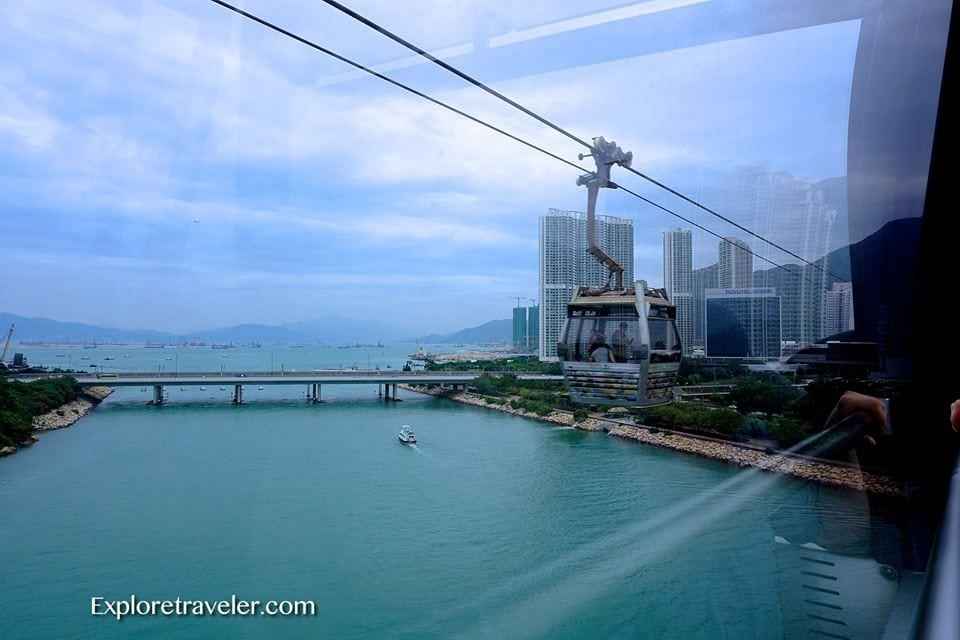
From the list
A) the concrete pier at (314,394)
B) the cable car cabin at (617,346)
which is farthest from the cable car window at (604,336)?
the concrete pier at (314,394)

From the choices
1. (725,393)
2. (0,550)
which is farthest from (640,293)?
(0,550)

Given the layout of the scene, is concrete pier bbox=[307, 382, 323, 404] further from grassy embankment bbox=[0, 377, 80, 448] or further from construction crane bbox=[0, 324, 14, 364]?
construction crane bbox=[0, 324, 14, 364]

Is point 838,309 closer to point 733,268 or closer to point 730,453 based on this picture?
point 733,268

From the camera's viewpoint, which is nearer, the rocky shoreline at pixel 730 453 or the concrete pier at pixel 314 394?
the rocky shoreline at pixel 730 453

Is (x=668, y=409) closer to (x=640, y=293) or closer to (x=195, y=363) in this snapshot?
(x=640, y=293)

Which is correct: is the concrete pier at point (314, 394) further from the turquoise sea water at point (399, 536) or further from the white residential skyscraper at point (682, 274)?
the white residential skyscraper at point (682, 274)

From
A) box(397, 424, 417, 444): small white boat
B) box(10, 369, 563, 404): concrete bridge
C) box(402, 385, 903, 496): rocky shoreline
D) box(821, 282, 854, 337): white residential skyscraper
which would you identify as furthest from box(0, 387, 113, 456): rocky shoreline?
box(821, 282, 854, 337): white residential skyscraper

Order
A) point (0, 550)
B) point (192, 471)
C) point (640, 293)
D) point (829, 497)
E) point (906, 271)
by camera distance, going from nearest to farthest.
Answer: point (906, 271), point (640, 293), point (829, 497), point (0, 550), point (192, 471)
